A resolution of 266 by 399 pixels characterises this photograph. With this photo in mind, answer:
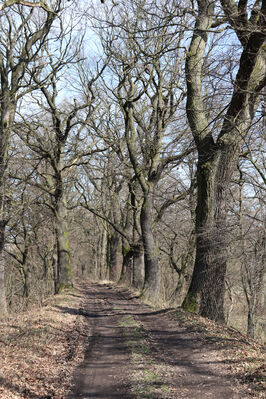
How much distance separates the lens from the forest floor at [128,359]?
17.0 ft

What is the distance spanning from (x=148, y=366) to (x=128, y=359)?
59cm

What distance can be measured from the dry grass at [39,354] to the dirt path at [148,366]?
0.93ft

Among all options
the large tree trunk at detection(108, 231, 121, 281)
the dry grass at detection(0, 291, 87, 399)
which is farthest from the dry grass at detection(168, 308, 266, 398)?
the large tree trunk at detection(108, 231, 121, 281)

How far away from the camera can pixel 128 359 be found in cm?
666

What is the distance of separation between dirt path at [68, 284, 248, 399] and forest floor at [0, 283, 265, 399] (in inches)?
0.5

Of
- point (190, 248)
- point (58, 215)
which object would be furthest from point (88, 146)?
point (190, 248)

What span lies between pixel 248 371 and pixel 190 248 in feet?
44.3

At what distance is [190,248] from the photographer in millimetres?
18969

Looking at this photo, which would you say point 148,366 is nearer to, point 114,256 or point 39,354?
point 39,354

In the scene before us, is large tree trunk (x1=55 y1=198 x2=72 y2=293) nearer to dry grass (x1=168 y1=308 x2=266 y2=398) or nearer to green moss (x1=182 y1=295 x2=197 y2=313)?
green moss (x1=182 y1=295 x2=197 y2=313)

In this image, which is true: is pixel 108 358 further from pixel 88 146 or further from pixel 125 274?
pixel 125 274

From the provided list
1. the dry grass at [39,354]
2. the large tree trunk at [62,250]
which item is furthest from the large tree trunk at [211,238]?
the large tree trunk at [62,250]

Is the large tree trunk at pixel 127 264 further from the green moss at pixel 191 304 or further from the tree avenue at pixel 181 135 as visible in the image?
the green moss at pixel 191 304

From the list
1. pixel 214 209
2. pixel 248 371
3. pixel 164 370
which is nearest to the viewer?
pixel 248 371
